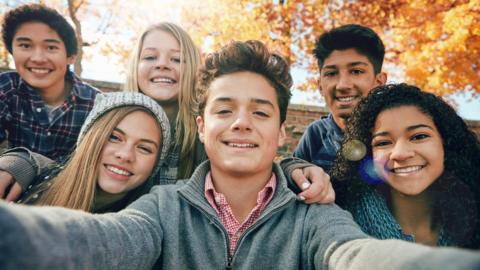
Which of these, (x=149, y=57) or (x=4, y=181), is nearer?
(x=4, y=181)

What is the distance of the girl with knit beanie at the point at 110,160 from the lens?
247 cm

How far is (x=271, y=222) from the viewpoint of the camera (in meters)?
1.99

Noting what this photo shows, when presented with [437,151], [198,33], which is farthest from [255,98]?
[198,33]

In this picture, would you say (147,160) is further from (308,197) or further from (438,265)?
(438,265)

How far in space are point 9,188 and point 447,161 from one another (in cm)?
278

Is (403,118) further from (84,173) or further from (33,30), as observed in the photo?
(33,30)

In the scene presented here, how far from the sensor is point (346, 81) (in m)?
3.56

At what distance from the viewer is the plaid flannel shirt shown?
3.53 meters

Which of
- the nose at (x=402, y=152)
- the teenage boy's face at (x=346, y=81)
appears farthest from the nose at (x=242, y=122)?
the teenage boy's face at (x=346, y=81)

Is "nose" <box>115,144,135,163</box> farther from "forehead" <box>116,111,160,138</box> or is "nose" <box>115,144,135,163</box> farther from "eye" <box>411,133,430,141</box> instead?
"eye" <box>411,133,430,141</box>

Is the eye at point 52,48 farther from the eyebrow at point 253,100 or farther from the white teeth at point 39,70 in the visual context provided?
the eyebrow at point 253,100

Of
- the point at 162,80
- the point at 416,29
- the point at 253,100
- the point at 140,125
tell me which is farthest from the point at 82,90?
the point at 416,29

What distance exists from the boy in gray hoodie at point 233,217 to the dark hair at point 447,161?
59 centimetres

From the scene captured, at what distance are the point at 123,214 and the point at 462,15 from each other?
298 inches
